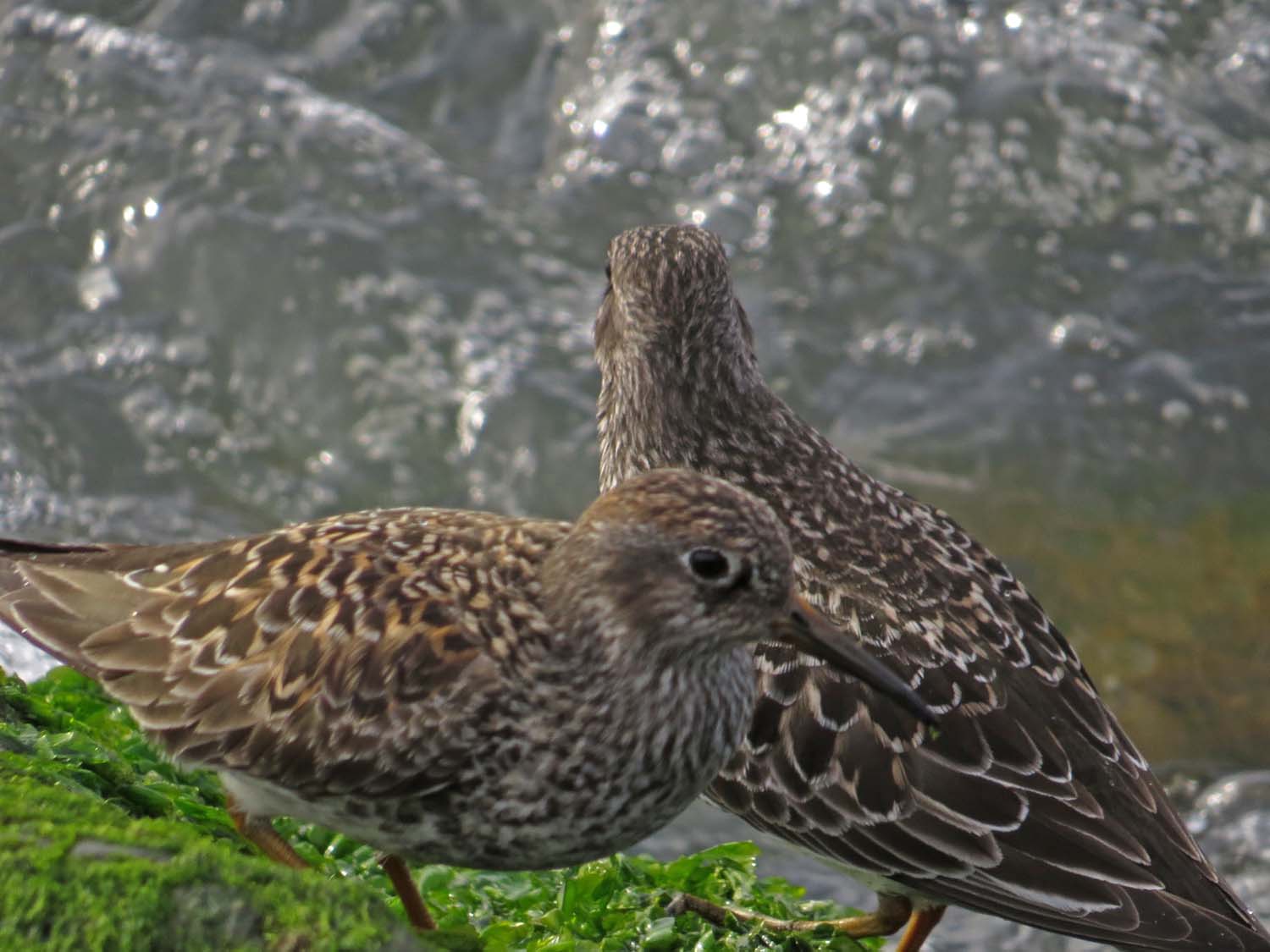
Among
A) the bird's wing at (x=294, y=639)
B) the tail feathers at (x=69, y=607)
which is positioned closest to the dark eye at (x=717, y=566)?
the bird's wing at (x=294, y=639)

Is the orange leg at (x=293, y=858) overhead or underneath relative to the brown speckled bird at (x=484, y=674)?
underneath

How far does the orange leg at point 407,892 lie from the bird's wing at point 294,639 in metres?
0.49

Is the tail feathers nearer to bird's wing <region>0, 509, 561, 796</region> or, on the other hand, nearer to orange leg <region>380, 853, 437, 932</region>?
bird's wing <region>0, 509, 561, 796</region>

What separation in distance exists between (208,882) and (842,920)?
2.85 metres

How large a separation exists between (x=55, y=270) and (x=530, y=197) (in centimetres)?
331

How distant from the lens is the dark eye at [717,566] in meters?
4.52

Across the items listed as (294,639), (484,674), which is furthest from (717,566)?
(294,639)

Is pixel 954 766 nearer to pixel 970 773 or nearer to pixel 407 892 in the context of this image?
pixel 970 773

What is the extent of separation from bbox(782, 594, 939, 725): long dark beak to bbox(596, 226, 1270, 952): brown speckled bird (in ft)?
2.39

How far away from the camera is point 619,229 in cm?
1205

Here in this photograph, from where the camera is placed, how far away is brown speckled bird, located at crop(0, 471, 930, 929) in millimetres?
4570

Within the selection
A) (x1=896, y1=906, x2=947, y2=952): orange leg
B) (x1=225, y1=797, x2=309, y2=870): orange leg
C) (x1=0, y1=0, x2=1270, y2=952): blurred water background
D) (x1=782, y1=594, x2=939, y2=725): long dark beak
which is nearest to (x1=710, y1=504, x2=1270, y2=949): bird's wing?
(x1=896, y1=906, x2=947, y2=952): orange leg

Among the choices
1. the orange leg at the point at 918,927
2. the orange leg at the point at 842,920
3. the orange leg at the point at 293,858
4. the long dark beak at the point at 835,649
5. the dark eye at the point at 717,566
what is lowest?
the orange leg at the point at 918,927

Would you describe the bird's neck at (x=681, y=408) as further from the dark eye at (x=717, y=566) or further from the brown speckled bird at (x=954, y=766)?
the dark eye at (x=717, y=566)
